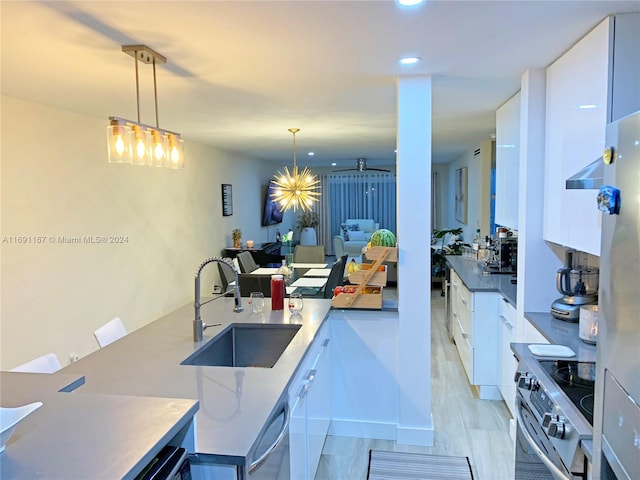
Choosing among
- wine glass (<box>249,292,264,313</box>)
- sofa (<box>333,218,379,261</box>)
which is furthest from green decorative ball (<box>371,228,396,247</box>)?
sofa (<box>333,218,379,261</box>)

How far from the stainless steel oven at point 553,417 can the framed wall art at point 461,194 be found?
6212 millimetres

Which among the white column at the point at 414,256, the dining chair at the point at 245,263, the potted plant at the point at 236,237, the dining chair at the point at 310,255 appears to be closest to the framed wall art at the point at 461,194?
the dining chair at the point at 310,255

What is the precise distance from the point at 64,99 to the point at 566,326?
3.68 m

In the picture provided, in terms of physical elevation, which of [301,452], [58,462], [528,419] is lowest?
[301,452]

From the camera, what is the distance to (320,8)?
1740 mm

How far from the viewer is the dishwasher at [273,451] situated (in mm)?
1371

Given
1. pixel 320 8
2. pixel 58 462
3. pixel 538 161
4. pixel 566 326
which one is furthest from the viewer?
pixel 538 161

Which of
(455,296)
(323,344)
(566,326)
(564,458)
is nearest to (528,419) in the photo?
(564,458)

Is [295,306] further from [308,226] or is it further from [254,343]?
[308,226]

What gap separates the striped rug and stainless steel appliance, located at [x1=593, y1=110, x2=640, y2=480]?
1.56 metres

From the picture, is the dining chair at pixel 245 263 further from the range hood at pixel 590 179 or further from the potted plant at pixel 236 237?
the range hood at pixel 590 179

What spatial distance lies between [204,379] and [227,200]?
566cm

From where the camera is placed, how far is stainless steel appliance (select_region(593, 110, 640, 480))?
3.35ft

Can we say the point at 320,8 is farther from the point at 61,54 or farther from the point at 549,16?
the point at 61,54
